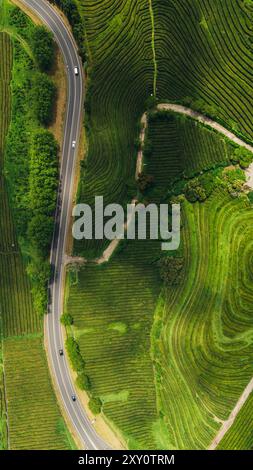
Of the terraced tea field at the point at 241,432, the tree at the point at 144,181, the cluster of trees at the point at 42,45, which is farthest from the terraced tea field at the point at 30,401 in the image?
the cluster of trees at the point at 42,45

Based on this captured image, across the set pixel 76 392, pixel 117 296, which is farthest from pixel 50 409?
pixel 117 296

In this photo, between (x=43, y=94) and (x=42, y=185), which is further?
(x=42, y=185)

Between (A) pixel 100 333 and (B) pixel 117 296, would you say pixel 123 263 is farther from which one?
(A) pixel 100 333

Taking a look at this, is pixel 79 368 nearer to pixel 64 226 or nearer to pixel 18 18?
pixel 64 226

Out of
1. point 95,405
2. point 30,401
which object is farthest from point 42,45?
point 95,405

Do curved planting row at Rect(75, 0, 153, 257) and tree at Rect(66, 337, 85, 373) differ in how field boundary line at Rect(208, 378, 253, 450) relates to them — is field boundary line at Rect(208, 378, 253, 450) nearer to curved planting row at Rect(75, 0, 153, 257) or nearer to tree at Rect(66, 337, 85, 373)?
tree at Rect(66, 337, 85, 373)

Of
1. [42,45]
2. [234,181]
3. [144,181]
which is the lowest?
[234,181]
